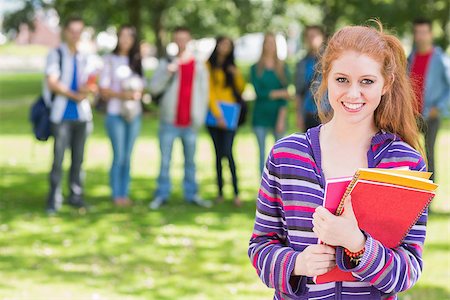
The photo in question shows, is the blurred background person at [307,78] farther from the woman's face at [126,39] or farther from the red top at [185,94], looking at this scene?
the woman's face at [126,39]

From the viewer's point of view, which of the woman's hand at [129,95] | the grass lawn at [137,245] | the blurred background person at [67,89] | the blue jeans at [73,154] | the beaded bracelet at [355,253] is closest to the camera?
the beaded bracelet at [355,253]

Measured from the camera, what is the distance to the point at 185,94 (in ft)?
32.0

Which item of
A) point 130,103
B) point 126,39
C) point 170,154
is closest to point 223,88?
point 170,154

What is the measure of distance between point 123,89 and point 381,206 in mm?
7475

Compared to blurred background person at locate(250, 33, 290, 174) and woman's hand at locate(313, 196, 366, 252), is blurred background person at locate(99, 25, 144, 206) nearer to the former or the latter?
blurred background person at locate(250, 33, 290, 174)

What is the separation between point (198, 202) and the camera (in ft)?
33.7

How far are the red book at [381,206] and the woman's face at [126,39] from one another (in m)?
7.39

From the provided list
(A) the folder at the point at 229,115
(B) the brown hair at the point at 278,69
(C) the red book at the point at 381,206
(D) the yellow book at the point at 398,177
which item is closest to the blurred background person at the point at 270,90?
(B) the brown hair at the point at 278,69

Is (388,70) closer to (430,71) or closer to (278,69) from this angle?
(430,71)

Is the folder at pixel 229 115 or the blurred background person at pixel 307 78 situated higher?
the blurred background person at pixel 307 78

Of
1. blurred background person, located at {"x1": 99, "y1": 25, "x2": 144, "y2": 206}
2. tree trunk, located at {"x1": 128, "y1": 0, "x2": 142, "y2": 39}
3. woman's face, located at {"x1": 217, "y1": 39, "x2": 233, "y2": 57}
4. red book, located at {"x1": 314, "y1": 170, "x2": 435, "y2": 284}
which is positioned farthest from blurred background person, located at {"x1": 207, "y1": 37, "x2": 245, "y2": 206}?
tree trunk, located at {"x1": 128, "y1": 0, "x2": 142, "y2": 39}

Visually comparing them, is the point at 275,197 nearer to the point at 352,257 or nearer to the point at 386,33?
the point at 352,257

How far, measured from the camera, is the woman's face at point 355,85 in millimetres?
2516

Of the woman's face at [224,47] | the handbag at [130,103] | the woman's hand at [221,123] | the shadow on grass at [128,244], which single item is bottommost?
the shadow on grass at [128,244]
